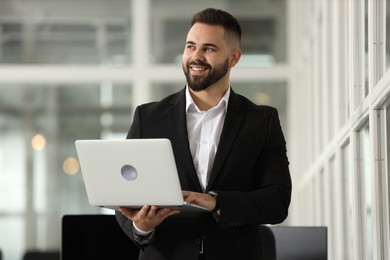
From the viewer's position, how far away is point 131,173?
2752mm

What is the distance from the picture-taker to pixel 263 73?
10.6 m

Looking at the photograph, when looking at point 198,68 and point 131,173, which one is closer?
point 131,173

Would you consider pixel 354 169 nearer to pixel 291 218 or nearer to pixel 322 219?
pixel 322 219

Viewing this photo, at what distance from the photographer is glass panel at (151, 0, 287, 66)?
1078 centimetres

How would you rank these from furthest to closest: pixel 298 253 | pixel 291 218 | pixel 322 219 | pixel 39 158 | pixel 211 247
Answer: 1. pixel 39 158
2. pixel 291 218
3. pixel 322 219
4. pixel 298 253
5. pixel 211 247

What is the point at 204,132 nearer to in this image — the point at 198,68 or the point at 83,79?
the point at 198,68

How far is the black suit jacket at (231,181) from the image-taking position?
283 centimetres

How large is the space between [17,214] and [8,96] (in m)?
1.25

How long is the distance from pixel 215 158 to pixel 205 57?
28cm

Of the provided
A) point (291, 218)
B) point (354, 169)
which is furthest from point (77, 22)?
point (354, 169)

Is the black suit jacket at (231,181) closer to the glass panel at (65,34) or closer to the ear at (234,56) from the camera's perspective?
the ear at (234,56)

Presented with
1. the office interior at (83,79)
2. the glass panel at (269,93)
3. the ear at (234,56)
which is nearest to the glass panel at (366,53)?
the ear at (234,56)

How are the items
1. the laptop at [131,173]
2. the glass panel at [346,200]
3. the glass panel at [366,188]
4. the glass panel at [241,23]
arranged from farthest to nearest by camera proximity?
1. the glass panel at [241,23]
2. the glass panel at [346,200]
3. the glass panel at [366,188]
4. the laptop at [131,173]

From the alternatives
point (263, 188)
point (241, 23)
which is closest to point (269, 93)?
point (241, 23)
